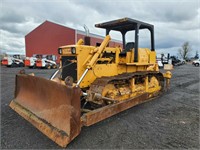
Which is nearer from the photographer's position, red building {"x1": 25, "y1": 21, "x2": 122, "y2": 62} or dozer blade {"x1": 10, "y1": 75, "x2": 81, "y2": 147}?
dozer blade {"x1": 10, "y1": 75, "x2": 81, "y2": 147}

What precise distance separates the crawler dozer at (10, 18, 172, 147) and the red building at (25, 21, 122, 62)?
21.2 metres

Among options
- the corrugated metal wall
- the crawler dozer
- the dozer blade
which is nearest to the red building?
the corrugated metal wall

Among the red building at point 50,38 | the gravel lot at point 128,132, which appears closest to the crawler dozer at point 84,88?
the gravel lot at point 128,132

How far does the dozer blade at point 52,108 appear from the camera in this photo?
9.74 feet

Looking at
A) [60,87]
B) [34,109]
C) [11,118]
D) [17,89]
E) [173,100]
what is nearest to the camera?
[60,87]

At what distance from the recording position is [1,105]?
5277 mm

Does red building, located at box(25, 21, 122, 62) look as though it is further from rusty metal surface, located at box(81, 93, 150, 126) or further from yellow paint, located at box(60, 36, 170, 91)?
rusty metal surface, located at box(81, 93, 150, 126)

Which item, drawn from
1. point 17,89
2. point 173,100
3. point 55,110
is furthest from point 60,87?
point 173,100

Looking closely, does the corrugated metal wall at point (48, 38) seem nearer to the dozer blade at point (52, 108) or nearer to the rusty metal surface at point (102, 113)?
the dozer blade at point (52, 108)

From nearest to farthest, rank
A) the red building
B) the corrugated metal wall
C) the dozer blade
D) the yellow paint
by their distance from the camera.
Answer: the dozer blade, the yellow paint, the red building, the corrugated metal wall

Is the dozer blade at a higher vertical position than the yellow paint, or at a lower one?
lower

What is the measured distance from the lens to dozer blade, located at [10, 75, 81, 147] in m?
2.97

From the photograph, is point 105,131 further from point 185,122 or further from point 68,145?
point 185,122

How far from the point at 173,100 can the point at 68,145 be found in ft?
15.8
